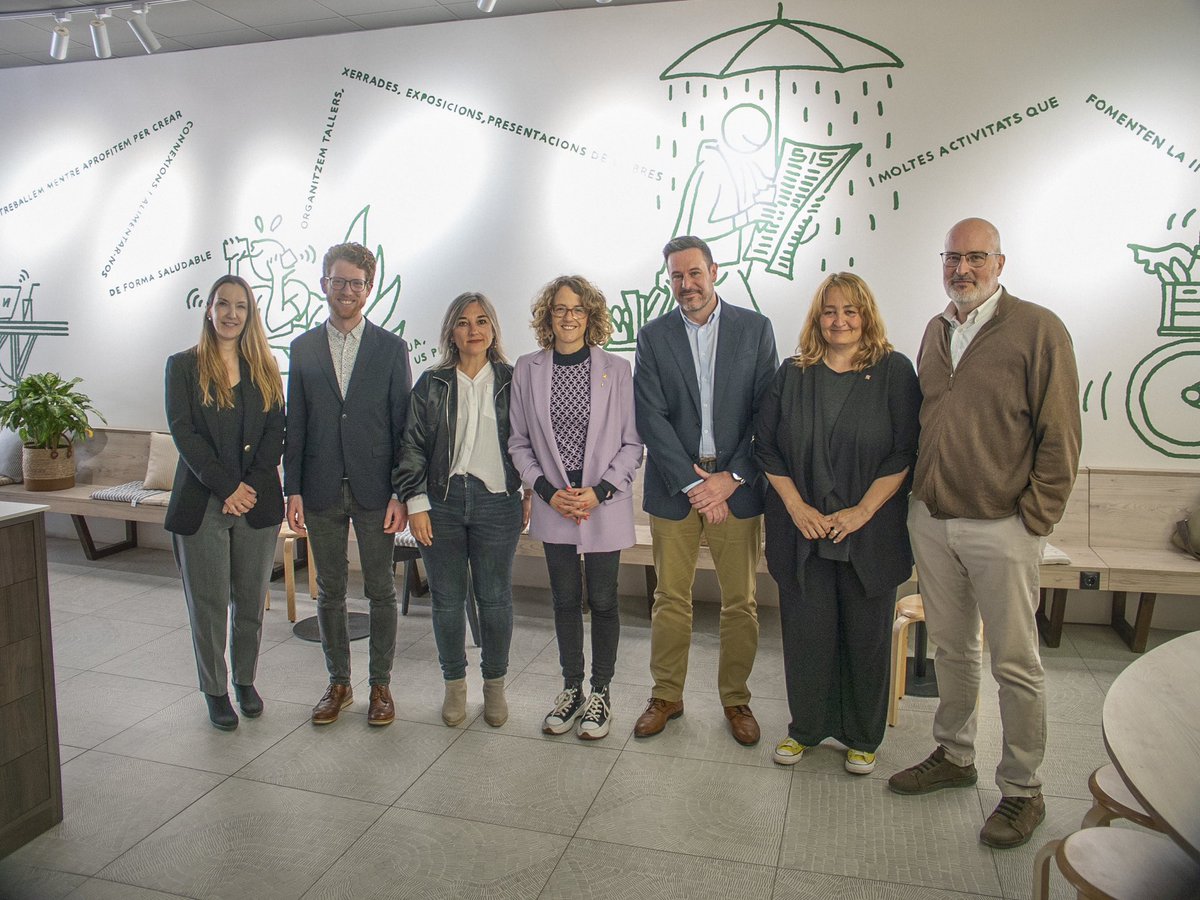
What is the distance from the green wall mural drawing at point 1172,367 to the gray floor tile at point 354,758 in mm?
3499

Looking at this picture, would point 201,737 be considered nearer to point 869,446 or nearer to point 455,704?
point 455,704

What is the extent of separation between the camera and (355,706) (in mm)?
3311

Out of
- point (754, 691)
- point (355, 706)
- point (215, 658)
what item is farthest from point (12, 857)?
point (754, 691)

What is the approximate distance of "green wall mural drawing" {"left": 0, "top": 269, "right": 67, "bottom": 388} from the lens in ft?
19.3

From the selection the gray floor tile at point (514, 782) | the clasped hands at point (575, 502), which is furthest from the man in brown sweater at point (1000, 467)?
the gray floor tile at point (514, 782)

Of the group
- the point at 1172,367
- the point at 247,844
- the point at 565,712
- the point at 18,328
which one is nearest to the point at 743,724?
the point at 565,712

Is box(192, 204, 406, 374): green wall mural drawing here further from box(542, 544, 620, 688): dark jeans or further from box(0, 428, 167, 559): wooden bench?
box(542, 544, 620, 688): dark jeans

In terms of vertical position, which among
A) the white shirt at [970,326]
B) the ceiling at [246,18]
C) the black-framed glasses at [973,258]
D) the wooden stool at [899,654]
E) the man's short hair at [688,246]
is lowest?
the wooden stool at [899,654]

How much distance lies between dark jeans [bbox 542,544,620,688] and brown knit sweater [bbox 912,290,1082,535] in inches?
44.9

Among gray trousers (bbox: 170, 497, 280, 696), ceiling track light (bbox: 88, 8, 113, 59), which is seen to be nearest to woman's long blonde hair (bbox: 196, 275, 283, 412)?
gray trousers (bbox: 170, 497, 280, 696)

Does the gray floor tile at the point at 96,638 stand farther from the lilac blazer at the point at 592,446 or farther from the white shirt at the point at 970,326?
the white shirt at the point at 970,326

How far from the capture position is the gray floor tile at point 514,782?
2.53 meters

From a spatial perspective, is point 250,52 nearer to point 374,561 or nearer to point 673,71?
point 673,71

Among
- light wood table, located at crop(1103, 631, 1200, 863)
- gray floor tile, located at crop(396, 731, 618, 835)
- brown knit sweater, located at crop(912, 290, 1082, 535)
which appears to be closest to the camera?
light wood table, located at crop(1103, 631, 1200, 863)
